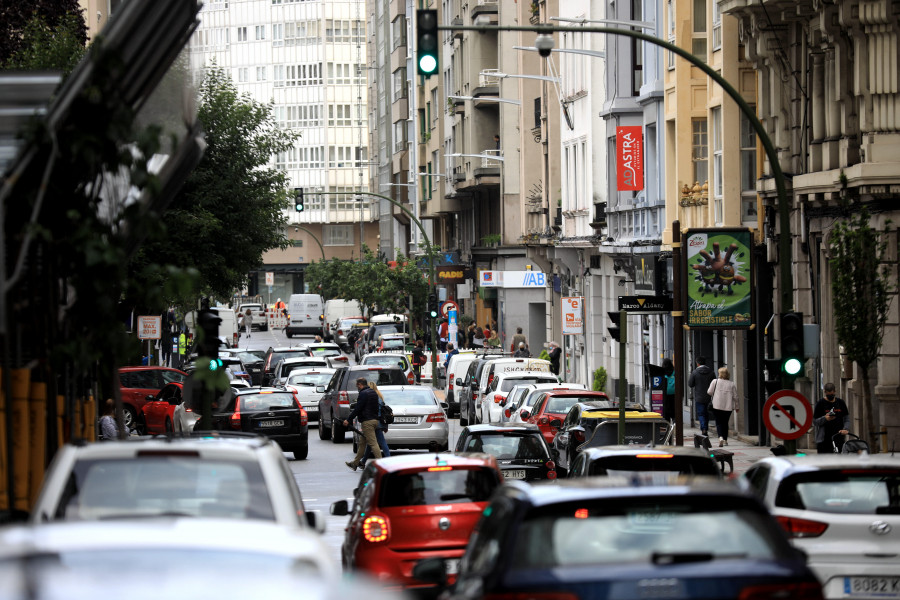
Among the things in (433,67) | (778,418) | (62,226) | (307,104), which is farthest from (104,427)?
(307,104)

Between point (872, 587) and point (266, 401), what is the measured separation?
73.2 ft

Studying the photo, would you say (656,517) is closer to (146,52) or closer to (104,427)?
(146,52)

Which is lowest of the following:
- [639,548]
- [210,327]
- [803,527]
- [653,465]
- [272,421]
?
[272,421]

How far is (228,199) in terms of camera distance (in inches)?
1679

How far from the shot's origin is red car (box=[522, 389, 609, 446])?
27.7 meters

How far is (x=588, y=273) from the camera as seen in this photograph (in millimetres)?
49594

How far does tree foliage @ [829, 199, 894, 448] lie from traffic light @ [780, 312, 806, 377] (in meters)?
1.64

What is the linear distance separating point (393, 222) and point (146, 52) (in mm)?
108184

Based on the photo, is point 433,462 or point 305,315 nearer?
point 433,462

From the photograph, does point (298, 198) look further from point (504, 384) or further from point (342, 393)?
point (504, 384)

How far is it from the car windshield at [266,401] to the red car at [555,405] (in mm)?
5647

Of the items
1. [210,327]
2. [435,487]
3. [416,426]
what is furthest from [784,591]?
[416,426]

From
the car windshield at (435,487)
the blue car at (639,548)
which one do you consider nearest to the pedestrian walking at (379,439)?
the car windshield at (435,487)

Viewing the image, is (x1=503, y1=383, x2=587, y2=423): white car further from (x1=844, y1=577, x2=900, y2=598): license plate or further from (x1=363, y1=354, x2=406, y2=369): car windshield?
(x1=844, y1=577, x2=900, y2=598): license plate
